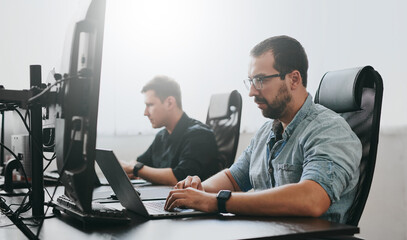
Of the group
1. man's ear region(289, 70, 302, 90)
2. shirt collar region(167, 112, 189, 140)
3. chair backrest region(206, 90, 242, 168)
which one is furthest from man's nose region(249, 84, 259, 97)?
shirt collar region(167, 112, 189, 140)

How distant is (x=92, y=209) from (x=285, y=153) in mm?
701

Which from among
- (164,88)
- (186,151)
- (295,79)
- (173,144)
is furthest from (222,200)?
(164,88)

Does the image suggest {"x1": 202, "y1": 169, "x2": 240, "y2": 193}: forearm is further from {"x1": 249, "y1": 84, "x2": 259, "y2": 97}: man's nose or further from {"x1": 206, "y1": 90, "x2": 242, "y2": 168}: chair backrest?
{"x1": 206, "y1": 90, "x2": 242, "y2": 168}: chair backrest

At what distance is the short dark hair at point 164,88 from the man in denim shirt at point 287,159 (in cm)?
115

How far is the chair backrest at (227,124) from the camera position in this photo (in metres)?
2.69

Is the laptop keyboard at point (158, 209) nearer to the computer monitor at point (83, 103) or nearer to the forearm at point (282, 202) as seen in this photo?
the forearm at point (282, 202)

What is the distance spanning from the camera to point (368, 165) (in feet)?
4.61

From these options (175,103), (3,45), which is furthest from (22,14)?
(175,103)

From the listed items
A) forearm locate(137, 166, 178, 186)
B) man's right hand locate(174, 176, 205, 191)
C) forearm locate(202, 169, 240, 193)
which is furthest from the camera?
forearm locate(137, 166, 178, 186)

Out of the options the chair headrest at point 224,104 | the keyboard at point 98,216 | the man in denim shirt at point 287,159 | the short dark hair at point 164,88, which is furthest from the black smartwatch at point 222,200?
the short dark hair at point 164,88

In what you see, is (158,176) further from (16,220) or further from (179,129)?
(16,220)

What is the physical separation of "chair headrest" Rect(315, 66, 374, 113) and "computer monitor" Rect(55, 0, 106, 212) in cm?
88

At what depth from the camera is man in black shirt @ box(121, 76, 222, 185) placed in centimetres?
238

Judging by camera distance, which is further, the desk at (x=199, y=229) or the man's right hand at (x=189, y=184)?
the man's right hand at (x=189, y=184)
